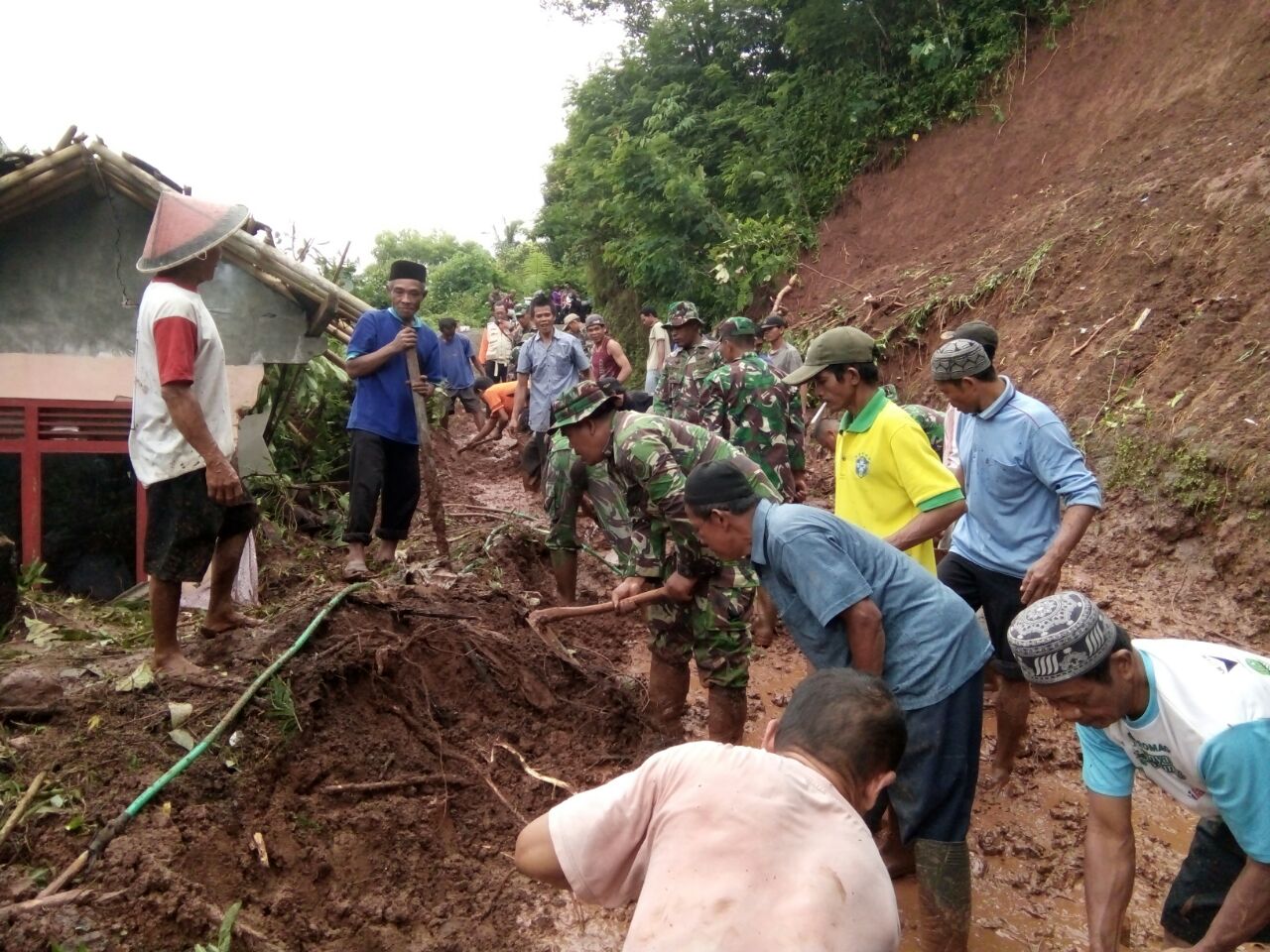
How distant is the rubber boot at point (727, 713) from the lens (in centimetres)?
427

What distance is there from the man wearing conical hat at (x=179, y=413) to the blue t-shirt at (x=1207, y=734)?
316 centimetres

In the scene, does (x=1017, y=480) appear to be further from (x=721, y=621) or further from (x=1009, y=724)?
(x=721, y=621)

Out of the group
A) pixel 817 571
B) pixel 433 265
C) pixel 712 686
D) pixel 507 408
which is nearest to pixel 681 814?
pixel 817 571

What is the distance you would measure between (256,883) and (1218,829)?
2.91 m

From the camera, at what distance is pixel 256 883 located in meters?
3.20

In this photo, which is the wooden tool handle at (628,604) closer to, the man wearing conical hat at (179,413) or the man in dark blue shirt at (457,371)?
the man wearing conical hat at (179,413)

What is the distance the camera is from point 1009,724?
4.11m

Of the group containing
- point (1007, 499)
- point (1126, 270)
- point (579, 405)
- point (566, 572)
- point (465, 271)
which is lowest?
point (566, 572)

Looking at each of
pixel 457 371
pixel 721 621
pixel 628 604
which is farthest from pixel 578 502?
pixel 457 371

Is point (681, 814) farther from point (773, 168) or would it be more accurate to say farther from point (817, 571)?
point (773, 168)

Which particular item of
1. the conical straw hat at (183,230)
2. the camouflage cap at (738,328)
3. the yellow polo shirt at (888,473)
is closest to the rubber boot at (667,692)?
the yellow polo shirt at (888,473)

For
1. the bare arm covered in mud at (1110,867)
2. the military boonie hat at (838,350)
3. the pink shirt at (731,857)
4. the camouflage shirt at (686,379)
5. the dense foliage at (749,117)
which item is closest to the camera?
the pink shirt at (731,857)

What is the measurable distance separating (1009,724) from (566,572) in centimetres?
281

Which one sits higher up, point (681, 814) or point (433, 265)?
point (433, 265)
